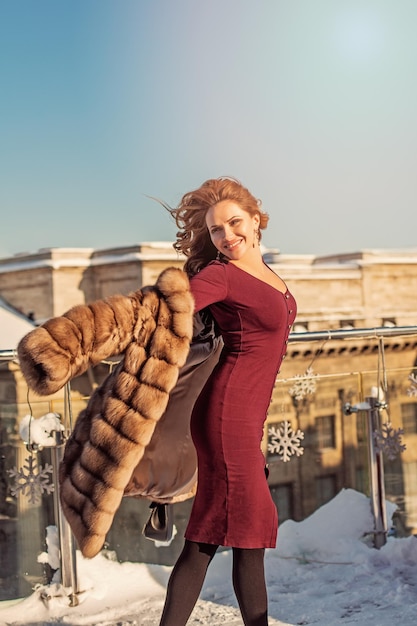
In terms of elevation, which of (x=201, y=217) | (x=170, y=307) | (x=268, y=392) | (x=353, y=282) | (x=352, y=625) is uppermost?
(x=353, y=282)

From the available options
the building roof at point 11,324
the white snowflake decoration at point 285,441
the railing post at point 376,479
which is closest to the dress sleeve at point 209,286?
the white snowflake decoration at point 285,441

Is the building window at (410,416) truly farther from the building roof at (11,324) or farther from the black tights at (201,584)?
the building roof at (11,324)

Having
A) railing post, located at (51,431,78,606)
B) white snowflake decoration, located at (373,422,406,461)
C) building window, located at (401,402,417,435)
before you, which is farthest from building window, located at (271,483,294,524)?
railing post, located at (51,431,78,606)

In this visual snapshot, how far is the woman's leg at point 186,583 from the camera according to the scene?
226cm

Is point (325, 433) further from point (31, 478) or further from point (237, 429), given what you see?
point (237, 429)

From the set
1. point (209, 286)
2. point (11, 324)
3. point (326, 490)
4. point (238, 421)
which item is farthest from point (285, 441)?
point (11, 324)

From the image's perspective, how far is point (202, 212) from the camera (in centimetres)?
242

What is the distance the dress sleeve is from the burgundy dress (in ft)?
0.07

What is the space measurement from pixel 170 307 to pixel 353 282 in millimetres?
33362

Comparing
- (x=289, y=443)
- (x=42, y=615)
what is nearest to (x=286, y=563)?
(x=289, y=443)

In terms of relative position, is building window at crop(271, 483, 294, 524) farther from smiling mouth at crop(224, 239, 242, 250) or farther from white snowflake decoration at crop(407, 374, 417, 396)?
→ smiling mouth at crop(224, 239, 242, 250)

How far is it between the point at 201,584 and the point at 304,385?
7.83 ft

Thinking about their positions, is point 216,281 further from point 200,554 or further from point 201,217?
point 200,554

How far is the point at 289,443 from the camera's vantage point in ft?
13.9
